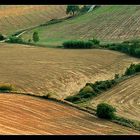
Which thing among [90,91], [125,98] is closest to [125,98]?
[125,98]

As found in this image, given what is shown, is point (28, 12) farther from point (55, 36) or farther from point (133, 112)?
point (133, 112)

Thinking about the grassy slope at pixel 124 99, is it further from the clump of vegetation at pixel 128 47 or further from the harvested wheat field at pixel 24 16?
the harvested wheat field at pixel 24 16

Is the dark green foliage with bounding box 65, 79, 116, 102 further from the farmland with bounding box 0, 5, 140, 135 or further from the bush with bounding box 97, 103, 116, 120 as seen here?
the bush with bounding box 97, 103, 116, 120

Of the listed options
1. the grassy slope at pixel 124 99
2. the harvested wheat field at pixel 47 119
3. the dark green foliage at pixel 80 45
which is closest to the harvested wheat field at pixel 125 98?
the grassy slope at pixel 124 99

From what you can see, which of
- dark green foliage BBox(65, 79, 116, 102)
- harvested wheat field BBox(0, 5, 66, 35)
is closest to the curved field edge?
dark green foliage BBox(65, 79, 116, 102)

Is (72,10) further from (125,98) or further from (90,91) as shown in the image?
(125,98)
